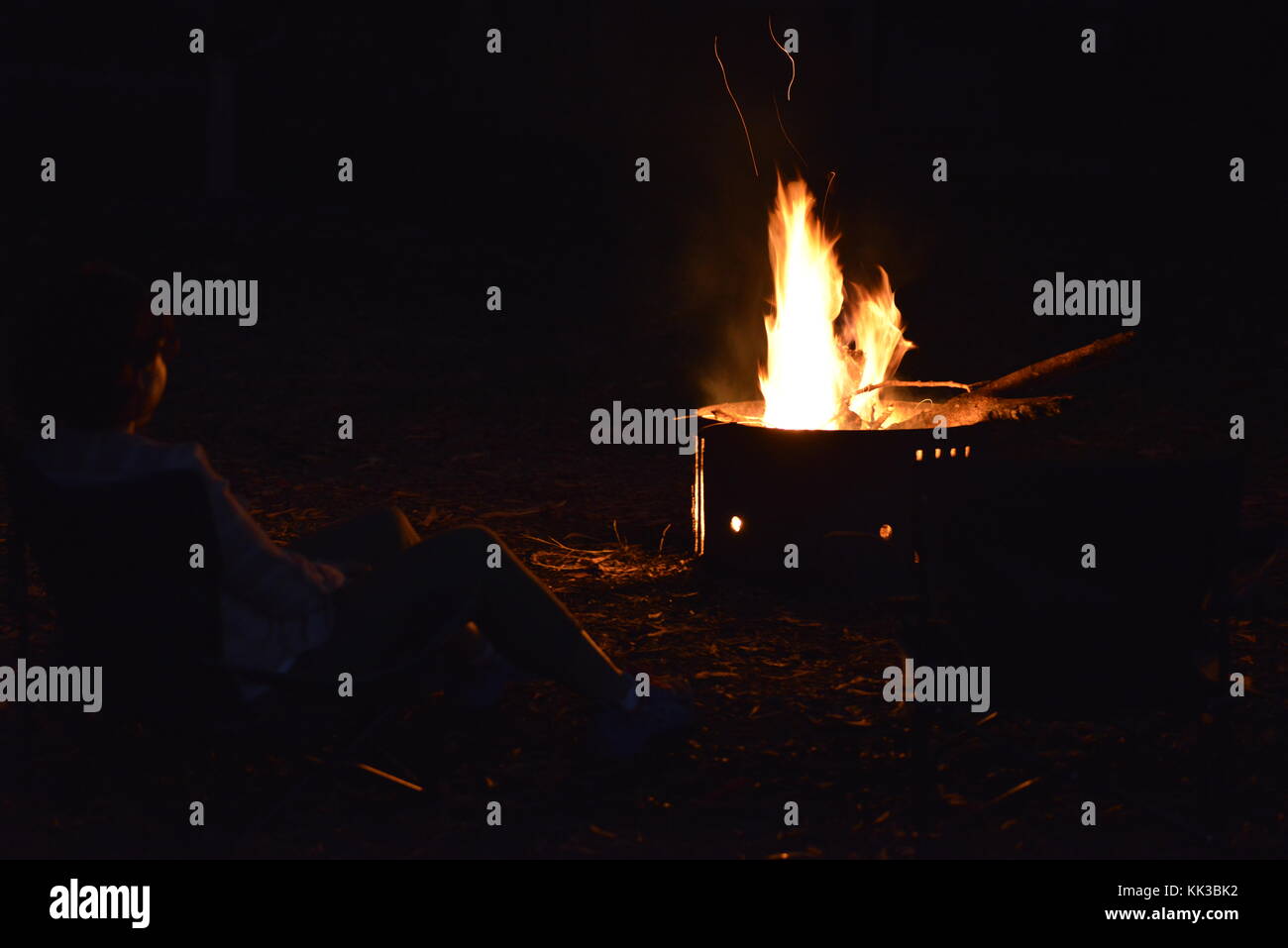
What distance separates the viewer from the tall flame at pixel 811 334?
5.90 m

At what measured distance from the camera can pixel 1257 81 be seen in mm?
12375

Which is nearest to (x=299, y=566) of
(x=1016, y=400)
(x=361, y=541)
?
(x=361, y=541)

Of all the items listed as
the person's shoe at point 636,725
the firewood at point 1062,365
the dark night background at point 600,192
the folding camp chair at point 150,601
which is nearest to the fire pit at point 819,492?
the firewood at point 1062,365

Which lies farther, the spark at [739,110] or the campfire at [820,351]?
the spark at [739,110]

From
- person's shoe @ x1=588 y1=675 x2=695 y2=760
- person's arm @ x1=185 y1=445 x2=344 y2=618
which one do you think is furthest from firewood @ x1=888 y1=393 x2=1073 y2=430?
person's arm @ x1=185 y1=445 x2=344 y2=618

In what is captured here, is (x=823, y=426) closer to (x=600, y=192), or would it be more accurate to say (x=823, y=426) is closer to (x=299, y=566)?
(x=299, y=566)

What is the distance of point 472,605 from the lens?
359 cm

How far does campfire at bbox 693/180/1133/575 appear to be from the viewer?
5.31 metres

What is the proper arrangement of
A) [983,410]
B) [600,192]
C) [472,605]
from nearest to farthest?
[472,605]
[983,410]
[600,192]

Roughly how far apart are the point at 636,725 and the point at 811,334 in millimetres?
2507

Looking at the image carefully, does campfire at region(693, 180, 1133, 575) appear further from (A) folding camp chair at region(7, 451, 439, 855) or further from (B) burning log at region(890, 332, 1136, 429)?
(A) folding camp chair at region(7, 451, 439, 855)

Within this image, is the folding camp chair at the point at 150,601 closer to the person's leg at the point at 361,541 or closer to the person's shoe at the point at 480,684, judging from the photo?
the person's leg at the point at 361,541

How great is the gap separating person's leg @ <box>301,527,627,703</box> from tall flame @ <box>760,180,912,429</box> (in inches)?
94.6

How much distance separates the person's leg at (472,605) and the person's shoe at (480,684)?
55 cm
